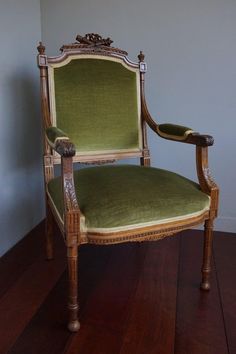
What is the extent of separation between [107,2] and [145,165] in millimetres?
946

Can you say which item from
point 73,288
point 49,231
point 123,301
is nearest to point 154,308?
point 123,301

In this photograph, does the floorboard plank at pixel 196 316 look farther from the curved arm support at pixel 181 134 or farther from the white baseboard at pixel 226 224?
the curved arm support at pixel 181 134

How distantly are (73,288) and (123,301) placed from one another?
0.96ft

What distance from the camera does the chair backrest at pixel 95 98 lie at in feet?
4.85

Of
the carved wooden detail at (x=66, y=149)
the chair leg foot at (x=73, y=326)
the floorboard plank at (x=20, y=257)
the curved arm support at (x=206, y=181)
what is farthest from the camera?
the floorboard plank at (x=20, y=257)

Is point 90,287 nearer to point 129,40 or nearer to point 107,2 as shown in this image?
point 129,40

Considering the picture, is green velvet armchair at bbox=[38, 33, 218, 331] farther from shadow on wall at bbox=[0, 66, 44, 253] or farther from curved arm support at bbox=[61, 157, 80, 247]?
shadow on wall at bbox=[0, 66, 44, 253]

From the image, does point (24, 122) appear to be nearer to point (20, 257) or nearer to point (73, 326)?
point (20, 257)

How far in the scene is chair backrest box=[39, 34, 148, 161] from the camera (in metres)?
1.48

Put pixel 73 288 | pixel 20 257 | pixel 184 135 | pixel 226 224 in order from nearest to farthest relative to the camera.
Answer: pixel 73 288 → pixel 184 135 → pixel 20 257 → pixel 226 224

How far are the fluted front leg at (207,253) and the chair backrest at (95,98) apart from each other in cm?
52

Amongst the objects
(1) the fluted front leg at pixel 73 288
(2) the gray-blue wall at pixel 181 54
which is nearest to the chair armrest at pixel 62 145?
(1) the fluted front leg at pixel 73 288

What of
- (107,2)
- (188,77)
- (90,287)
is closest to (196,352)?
(90,287)

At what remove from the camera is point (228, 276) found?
1496mm
